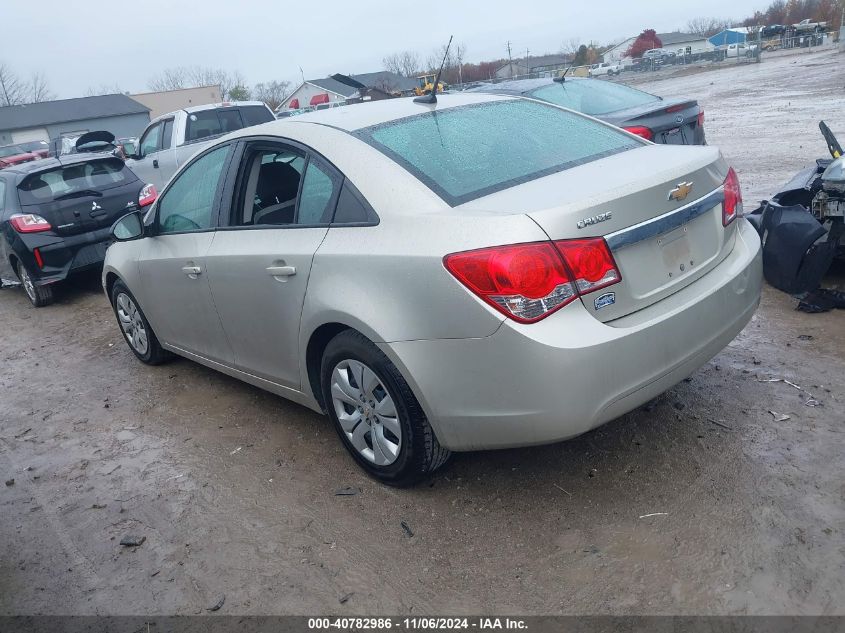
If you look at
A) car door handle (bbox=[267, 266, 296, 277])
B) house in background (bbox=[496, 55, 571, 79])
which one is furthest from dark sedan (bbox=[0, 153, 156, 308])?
house in background (bbox=[496, 55, 571, 79])

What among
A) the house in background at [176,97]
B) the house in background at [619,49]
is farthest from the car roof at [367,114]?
the house in background at [619,49]

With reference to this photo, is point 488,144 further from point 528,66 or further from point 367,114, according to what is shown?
point 528,66

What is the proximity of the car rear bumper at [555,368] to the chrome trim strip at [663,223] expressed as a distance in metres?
0.28

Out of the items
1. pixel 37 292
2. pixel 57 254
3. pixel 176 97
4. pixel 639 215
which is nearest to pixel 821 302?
pixel 639 215

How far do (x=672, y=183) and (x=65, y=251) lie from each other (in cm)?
701

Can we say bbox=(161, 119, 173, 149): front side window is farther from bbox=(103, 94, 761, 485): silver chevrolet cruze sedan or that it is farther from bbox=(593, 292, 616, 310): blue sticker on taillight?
bbox=(593, 292, 616, 310): blue sticker on taillight

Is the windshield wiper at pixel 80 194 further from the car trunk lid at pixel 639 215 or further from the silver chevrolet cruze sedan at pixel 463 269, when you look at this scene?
the car trunk lid at pixel 639 215

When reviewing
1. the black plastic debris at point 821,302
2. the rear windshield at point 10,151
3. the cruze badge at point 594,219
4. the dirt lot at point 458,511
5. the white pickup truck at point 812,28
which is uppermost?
the white pickup truck at point 812,28

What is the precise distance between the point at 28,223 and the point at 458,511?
22.1 feet

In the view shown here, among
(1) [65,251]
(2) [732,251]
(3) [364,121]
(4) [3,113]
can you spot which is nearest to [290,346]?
(3) [364,121]

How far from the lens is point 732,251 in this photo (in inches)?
133

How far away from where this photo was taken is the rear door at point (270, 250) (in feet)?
11.3

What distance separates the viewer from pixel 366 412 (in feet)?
11.0

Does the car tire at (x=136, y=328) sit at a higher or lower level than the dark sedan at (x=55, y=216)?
lower
